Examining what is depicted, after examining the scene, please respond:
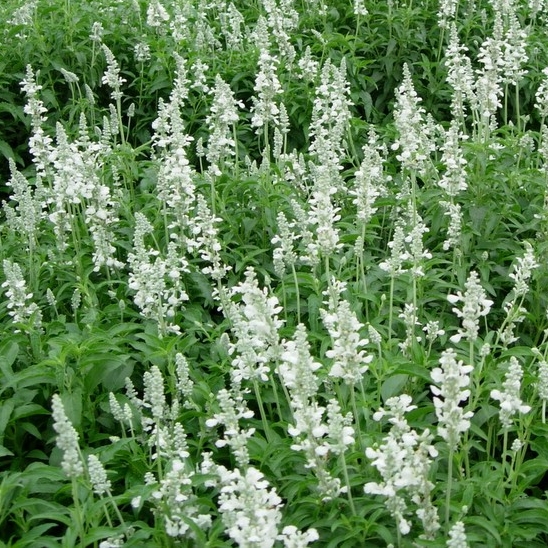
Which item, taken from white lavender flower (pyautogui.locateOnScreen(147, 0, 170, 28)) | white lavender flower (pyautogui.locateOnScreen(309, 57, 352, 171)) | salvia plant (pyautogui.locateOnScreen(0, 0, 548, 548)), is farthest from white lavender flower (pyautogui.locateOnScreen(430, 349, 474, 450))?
white lavender flower (pyautogui.locateOnScreen(147, 0, 170, 28))

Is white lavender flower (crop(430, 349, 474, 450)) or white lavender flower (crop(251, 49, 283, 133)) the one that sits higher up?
white lavender flower (crop(251, 49, 283, 133))

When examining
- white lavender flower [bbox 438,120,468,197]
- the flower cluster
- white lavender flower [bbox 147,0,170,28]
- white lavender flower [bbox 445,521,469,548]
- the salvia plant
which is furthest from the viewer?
white lavender flower [bbox 147,0,170,28]

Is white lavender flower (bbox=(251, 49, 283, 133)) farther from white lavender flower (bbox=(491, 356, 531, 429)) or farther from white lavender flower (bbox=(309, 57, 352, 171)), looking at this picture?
white lavender flower (bbox=(491, 356, 531, 429))

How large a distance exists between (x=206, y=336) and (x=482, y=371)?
187 centimetres

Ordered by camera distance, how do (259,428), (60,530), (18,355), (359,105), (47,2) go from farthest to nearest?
(47,2) < (359,105) < (18,355) < (259,428) < (60,530)

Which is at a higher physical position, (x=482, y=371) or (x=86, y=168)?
(x=86, y=168)

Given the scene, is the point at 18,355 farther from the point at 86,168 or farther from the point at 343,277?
the point at 343,277

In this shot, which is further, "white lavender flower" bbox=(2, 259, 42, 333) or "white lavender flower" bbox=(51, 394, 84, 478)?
"white lavender flower" bbox=(2, 259, 42, 333)

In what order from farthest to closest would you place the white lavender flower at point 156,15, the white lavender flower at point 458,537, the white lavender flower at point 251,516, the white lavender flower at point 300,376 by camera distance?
the white lavender flower at point 156,15 < the white lavender flower at point 300,376 < the white lavender flower at point 251,516 < the white lavender flower at point 458,537

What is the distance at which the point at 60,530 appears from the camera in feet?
14.3

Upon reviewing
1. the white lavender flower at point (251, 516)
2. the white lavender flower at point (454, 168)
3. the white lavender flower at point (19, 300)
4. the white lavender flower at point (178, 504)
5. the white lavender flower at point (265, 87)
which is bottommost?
the white lavender flower at point (178, 504)

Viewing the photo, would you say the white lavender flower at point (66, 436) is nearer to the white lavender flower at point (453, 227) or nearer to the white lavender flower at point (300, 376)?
the white lavender flower at point (300, 376)

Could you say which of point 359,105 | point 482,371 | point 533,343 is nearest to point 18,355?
point 482,371

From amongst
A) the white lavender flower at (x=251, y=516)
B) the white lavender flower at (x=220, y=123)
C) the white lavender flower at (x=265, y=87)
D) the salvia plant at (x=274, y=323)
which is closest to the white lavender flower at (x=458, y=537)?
the salvia plant at (x=274, y=323)
